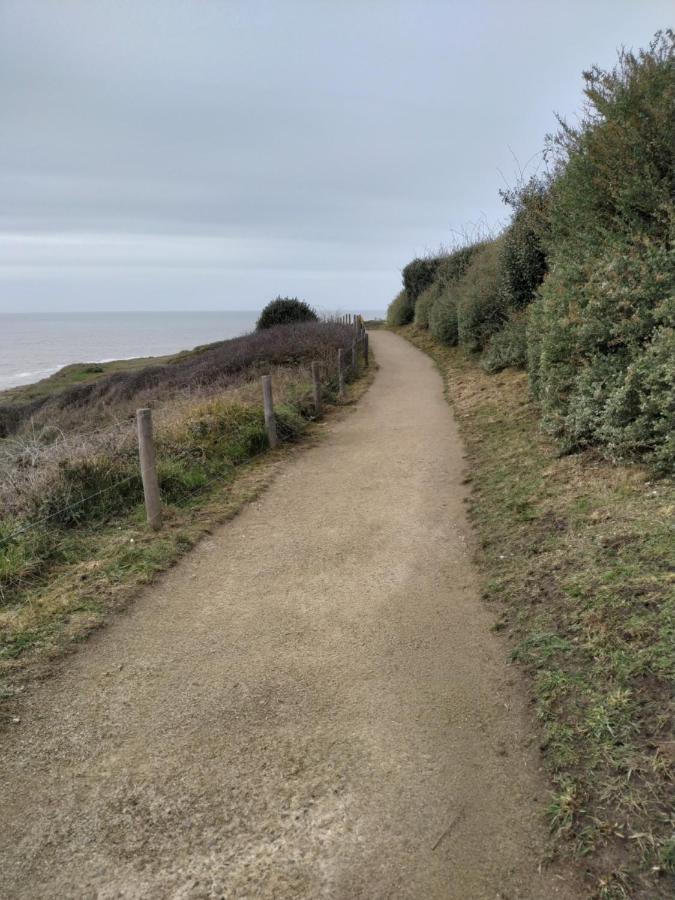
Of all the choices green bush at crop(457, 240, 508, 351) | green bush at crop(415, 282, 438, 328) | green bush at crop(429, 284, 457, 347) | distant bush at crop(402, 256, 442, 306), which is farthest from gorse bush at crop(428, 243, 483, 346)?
distant bush at crop(402, 256, 442, 306)

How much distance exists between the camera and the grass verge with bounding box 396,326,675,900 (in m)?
2.37

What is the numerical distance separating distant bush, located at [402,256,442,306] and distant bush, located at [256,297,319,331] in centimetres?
697

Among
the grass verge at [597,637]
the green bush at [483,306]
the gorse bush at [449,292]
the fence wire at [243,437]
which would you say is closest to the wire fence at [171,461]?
the fence wire at [243,437]

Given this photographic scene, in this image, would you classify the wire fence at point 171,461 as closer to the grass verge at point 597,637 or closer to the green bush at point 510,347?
the grass verge at point 597,637

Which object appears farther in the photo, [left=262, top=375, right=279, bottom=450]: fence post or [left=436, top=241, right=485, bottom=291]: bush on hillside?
[left=436, top=241, right=485, bottom=291]: bush on hillside

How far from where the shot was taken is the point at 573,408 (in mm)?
6824

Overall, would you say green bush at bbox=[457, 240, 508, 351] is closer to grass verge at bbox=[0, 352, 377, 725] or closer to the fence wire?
the fence wire

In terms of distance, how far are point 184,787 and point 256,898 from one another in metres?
0.72

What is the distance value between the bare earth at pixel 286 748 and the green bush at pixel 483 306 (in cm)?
1233

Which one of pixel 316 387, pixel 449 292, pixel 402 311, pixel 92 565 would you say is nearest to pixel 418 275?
pixel 402 311

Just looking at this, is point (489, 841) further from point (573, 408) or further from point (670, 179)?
point (670, 179)

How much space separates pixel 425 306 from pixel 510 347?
54.4 feet

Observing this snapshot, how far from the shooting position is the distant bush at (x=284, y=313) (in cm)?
2834

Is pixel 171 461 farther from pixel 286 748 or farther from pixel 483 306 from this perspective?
pixel 483 306
